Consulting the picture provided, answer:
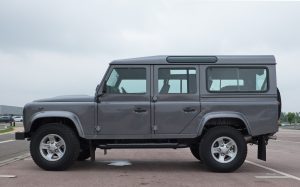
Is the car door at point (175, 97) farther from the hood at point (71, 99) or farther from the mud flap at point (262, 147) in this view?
the mud flap at point (262, 147)

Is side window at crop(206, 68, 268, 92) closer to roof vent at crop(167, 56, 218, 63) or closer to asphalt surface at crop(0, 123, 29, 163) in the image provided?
roof vent at crop(167, 56, 218, 63)

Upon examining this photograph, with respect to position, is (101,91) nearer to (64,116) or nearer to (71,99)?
(71,99)

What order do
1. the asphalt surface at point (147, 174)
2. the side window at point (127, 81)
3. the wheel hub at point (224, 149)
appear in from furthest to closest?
the side window at point (127, 81) < the wheel hub at point (224, 149) < the asphalt surface at point (147, 174)

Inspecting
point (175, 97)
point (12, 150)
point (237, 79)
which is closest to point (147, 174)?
point (175, 97)

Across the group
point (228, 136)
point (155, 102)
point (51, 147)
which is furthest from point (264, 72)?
point (51, 147)

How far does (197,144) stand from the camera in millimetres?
12188

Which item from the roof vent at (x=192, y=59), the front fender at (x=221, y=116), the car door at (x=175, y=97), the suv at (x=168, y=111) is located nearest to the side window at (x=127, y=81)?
the suv at (x=168, y=111)

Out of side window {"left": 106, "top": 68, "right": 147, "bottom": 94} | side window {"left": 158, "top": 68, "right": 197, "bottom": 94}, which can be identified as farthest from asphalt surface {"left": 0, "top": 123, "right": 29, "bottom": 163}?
side window {"left": 158, "top": 68, "right": 197, "bottom": 94}

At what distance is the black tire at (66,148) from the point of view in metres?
11.4

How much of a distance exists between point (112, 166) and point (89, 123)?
159 cm

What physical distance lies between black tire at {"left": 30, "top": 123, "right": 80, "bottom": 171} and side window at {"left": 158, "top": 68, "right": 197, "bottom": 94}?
217cm

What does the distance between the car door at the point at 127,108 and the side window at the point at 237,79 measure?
1.46 metres

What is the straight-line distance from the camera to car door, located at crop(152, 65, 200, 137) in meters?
11.5

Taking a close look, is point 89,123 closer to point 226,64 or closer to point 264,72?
point 226,64
